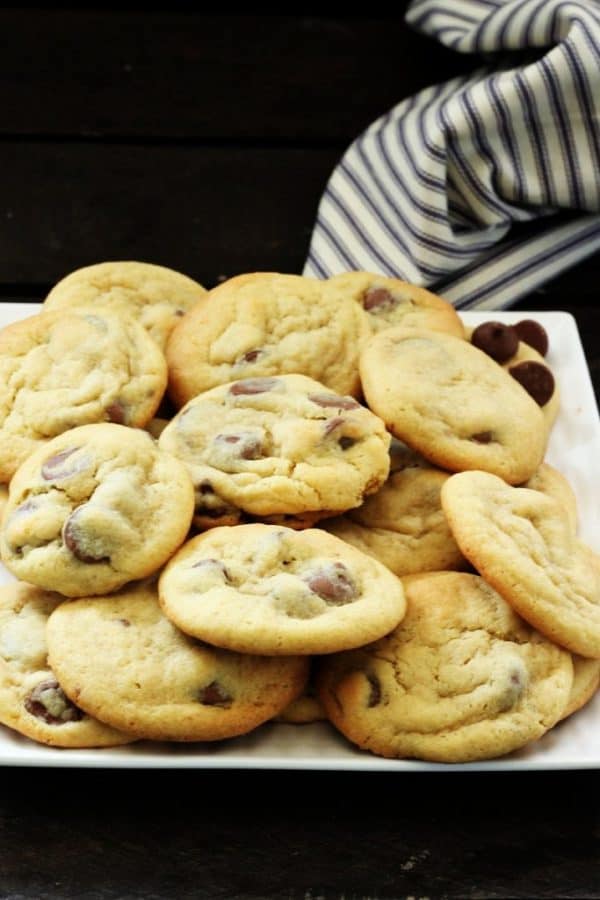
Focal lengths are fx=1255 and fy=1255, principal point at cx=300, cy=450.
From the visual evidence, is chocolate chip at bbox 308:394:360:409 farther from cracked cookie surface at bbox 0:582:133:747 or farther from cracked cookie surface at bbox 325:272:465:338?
cracked cookie surface at bbox 0:582:133:747

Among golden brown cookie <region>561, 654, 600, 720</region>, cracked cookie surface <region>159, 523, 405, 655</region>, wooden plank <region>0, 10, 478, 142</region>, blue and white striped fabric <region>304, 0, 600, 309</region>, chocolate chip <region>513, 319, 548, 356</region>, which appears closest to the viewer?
cracked cookie surface <region>159, 523, 405, 655</region>

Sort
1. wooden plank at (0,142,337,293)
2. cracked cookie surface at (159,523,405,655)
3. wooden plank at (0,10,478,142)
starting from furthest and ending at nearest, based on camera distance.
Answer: wooden plank at (0,10,478,142) → wooden plank at (0,142,337,293) → cracked cookie surface at (159,523,405,655)

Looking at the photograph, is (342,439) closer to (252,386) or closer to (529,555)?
(252,386)

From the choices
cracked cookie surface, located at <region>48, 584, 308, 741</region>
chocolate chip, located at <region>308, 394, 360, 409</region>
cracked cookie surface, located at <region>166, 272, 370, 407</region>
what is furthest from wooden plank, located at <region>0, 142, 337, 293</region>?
A: cracked cookie surface, located at <region>48, 584, 308, 741</region>

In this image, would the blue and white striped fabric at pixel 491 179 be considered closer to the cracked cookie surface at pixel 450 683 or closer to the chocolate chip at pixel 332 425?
the chocolate chip at pixel 332 425

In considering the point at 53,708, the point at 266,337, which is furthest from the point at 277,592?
the point at 266,337

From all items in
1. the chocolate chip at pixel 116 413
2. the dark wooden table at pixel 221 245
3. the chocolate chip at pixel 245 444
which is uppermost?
the chocolate chip at pixel 245 444

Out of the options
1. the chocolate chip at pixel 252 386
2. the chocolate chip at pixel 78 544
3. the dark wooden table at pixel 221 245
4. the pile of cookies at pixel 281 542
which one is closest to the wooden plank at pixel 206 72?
the dark wooden table at pixel 221 245

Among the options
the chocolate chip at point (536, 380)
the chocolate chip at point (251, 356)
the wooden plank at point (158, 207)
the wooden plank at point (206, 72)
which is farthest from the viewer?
the wooden plank at point (206, 72)

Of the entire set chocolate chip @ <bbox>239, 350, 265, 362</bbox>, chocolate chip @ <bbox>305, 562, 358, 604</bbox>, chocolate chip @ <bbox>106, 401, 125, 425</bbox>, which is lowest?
chocolate chip @ <bbox>106, 401, 125, 425</bbox>
